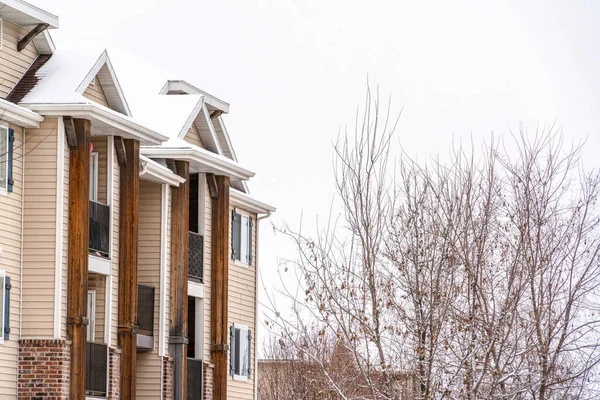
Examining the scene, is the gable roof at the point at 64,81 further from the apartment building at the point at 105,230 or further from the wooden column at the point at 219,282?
the wooden column at the point at 219,282

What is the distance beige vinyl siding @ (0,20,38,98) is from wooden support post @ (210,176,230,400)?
28.9 ft

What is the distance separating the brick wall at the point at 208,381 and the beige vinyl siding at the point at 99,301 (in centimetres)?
670

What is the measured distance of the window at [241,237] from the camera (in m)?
36.8

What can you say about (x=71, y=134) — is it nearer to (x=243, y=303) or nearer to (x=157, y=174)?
(x=157, y=174)

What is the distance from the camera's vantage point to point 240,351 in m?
37.7

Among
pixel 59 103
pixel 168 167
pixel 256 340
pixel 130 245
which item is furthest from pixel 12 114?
pixel 256 340

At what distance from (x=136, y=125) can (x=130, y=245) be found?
2.63 meters

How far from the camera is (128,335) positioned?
92.1 feet

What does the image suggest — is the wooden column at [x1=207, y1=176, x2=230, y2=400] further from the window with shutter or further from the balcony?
the window with shutter

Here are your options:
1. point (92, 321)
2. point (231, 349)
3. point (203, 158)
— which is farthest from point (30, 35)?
point (231, 349)

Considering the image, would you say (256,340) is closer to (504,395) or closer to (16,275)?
(16,275)

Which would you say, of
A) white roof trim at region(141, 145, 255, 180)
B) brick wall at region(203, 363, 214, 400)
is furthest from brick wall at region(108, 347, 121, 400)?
brick wall at region(203, 363, 214, 400)

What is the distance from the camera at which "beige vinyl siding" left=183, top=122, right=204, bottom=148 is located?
3362 cm

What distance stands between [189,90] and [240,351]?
7.95 m
